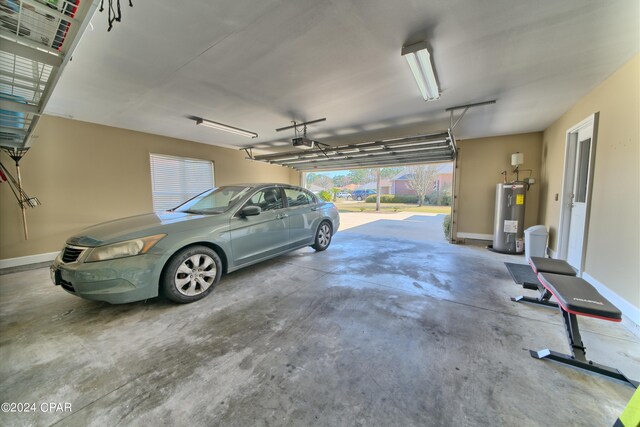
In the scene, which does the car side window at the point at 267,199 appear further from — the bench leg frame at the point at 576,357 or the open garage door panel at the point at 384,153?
the bench leg frame at the point at 576,357

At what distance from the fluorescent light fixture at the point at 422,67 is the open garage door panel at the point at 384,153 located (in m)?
1.63

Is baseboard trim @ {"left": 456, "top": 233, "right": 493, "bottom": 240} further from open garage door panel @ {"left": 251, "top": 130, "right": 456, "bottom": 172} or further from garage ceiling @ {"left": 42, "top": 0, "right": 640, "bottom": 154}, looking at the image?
garage ceiling @ {"left": 42, "top": 0, "right": 640, "bottom": 154}

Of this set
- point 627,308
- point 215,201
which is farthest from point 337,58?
point 627,308

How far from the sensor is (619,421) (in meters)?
0.97

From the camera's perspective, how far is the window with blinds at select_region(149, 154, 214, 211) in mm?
5441

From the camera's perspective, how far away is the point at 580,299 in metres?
1.61

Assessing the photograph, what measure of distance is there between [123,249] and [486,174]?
7.08 m

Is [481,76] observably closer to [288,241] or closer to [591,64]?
[591,64]

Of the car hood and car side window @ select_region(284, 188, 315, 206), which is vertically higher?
car side window @ select_region(284, 188, 315, 206)

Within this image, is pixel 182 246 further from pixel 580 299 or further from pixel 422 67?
pixel 580 299

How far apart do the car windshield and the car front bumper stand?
39.2 inches

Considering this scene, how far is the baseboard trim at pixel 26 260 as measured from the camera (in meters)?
3.78

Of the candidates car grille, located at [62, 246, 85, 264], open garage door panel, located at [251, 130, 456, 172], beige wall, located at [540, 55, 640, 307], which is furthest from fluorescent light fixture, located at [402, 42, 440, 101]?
car grille, located at [62, 246, 85, 264]

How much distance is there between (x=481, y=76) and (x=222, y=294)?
13.5 ft
